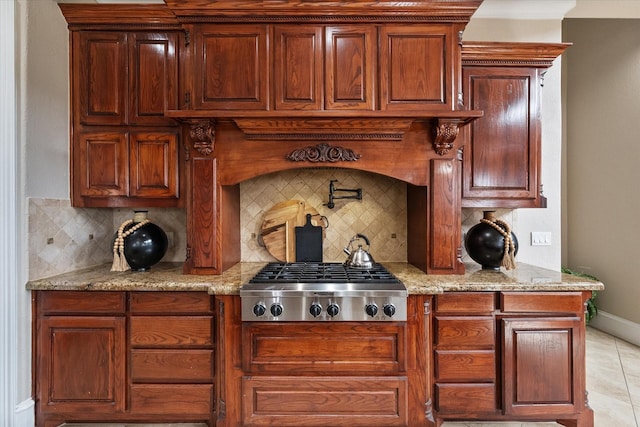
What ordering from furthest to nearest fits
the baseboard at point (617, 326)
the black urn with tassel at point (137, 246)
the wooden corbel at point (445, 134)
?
the baseboard at point (617, 326) < the black urn with tassel at point (137, 246) < the wooden corbel at point (445, 134)

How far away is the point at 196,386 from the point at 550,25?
12.1 feet

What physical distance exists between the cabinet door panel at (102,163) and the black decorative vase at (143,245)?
269 mm

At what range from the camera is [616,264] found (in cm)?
371

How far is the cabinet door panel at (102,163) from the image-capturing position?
7.66 ft

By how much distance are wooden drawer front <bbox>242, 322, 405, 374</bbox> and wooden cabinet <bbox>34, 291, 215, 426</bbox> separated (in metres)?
0.31

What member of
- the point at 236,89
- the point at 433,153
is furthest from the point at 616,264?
the point at 236,89

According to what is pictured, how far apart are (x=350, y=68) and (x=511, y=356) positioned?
6.56ft

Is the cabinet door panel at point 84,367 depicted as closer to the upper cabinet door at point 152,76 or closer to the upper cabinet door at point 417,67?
the upper cabinet door at point 152,76

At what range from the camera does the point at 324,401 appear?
1.91 m

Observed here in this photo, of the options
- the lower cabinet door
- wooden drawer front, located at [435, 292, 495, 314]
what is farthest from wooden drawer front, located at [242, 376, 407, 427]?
the lower cabinet door

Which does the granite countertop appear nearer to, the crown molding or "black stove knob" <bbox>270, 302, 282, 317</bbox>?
"black stove knob" <bbox>270, 302, 282, 317</bbox>

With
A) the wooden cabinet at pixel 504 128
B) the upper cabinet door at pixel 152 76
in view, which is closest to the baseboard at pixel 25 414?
the upper cabinet door at pixel 152 76

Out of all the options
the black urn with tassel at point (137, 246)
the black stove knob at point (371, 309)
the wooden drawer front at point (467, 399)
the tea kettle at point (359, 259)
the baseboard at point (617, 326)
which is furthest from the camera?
the baseboard at point (617, 326)

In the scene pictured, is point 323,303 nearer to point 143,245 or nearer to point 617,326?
point 143,245
